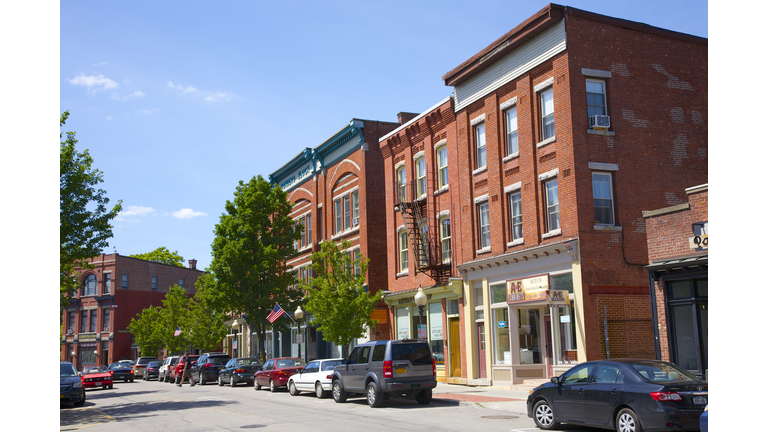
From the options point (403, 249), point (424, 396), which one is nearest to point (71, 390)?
point (424, 396)

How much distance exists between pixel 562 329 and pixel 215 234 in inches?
889

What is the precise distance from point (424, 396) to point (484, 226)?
874 cm

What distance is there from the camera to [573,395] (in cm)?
1321

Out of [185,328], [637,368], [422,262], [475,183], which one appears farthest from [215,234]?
[637,368]

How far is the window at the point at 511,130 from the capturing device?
2486 centimetres

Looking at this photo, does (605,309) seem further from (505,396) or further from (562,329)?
(505,396)

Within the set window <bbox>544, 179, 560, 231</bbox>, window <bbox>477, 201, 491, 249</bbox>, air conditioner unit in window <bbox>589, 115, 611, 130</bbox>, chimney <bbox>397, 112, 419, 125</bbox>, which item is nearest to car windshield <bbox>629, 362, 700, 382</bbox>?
window <bbox>544, 179, 560, 231</bbox>

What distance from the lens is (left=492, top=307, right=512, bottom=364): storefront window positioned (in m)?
24.8

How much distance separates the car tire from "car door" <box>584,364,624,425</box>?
7.70 m

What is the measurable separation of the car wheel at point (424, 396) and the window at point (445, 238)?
970 cm

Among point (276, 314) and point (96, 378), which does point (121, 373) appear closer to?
point (96, 378)

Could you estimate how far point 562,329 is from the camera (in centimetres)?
2212

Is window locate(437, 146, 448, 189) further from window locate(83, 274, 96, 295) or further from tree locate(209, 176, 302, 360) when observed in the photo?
window locate(83, 274, 96, 295)

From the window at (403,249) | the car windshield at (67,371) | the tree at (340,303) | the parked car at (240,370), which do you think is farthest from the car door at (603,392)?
the parked car at (240,370)
